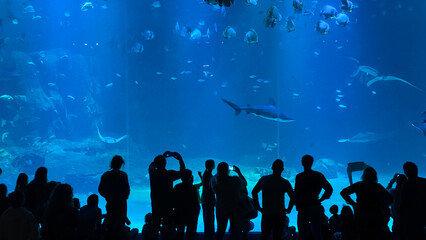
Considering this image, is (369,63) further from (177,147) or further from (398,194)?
(398,194)

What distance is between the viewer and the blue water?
23516 mm

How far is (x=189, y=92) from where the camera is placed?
101ft

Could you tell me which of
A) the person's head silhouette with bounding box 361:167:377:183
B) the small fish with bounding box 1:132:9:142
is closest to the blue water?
the small fish with bounding box 1:132:9:142

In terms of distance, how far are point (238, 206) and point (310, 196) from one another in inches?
36.6

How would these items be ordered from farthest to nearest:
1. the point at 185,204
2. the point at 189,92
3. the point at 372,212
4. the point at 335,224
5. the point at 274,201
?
the point at 189,92
the point at 335,224
the point at 185,204
the point at 274,201
the point at 372,212

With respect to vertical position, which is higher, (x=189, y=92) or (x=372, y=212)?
(x=189, y=92)

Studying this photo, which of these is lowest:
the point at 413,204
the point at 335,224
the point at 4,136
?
the point at 335,224

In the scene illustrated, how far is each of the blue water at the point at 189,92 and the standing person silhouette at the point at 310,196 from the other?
50.3 ft

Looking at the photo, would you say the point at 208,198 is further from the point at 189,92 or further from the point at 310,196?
the point at 189,92

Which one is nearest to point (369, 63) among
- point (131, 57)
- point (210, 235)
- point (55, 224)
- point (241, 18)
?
point (241, 18)

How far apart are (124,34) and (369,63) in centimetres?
2143

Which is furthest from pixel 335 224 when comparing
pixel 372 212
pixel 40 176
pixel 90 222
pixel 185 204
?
pixel 40 176

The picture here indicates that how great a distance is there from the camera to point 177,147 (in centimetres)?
2634

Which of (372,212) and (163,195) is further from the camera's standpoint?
(163,195)
